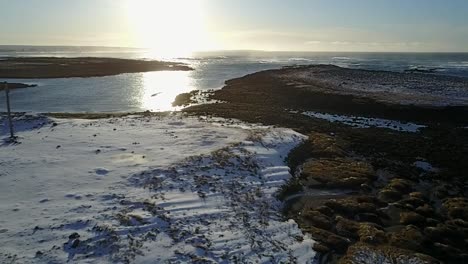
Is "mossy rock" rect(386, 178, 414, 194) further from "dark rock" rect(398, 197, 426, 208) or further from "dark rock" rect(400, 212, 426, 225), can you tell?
"dark rock" rect(400, 212, 426, 225)

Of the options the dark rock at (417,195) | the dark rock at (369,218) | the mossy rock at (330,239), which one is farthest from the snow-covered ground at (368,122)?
the mossy rock at (330,239)

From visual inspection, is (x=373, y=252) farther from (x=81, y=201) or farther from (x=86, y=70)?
(x=86, y=70)

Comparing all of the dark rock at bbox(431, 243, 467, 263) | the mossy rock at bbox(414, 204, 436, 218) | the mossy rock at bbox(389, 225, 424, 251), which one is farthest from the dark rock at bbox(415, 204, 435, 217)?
the dark rock at bbox(431, 243, 467, 263)

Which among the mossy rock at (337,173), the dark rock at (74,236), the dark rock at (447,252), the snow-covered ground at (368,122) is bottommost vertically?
the dark rock at (447,252)

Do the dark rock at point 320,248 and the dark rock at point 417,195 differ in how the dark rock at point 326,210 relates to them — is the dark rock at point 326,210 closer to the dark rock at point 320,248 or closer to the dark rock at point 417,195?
the dark rock at point 320,248

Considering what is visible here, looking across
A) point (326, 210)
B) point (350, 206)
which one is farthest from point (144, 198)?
point (350, 206)

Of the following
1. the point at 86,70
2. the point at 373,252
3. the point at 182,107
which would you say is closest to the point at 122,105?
the point at 182,107
